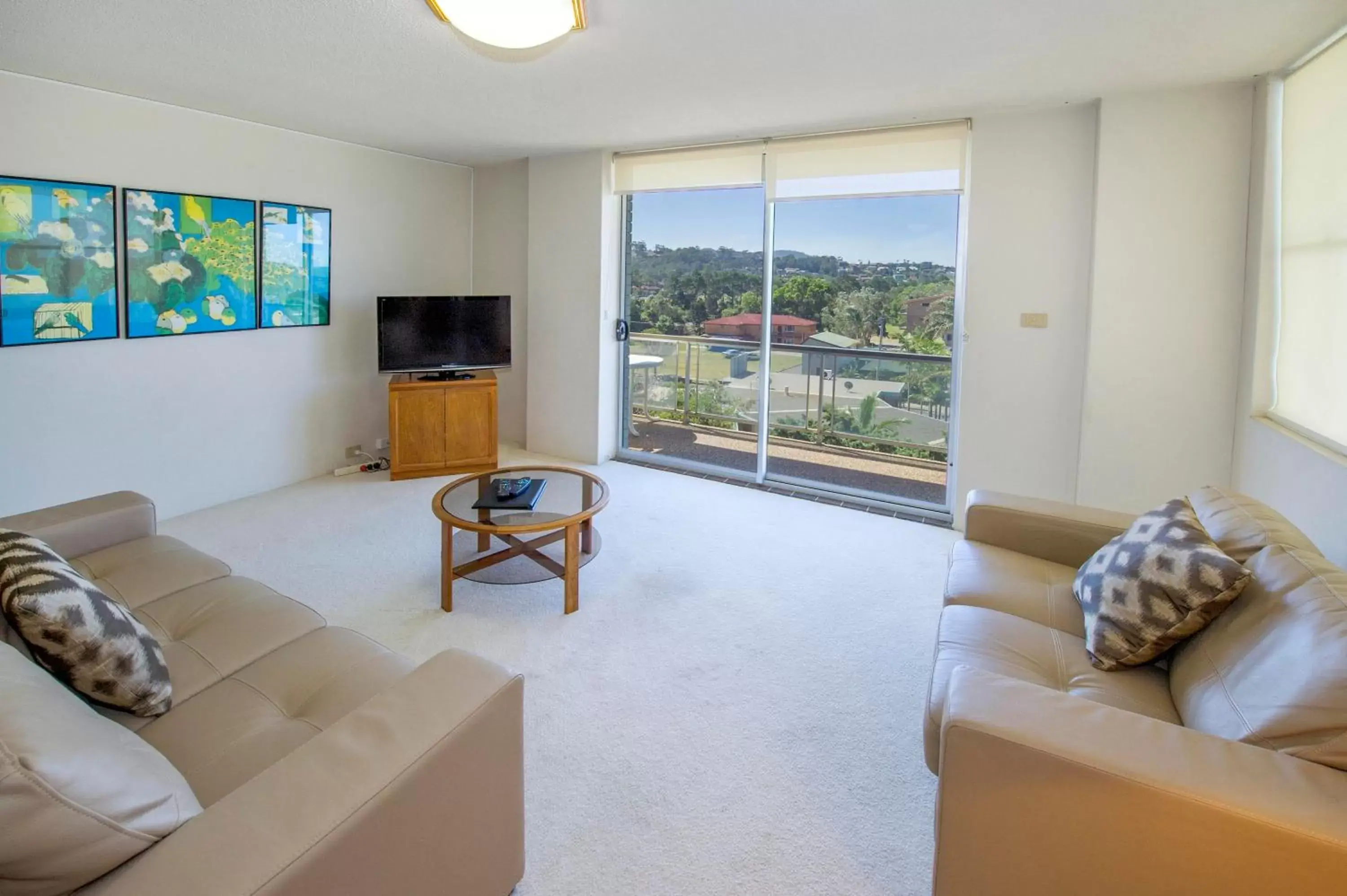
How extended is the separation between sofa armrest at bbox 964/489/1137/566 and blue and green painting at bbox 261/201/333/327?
4285 millimetres

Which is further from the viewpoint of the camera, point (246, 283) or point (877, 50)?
point (246, 283)

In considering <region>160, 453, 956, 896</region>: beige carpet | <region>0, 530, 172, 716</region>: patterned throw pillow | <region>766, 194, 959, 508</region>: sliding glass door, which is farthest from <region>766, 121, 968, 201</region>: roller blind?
<region>0, 530, 172, 716</region>: patterned throw pillow

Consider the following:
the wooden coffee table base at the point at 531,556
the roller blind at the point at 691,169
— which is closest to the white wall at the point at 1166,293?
the roller blind at the point at 691,169

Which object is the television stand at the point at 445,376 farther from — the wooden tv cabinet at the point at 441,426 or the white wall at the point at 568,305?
the white wall at the point at 568,305

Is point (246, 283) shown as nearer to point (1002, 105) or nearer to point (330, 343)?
point (330, 343)

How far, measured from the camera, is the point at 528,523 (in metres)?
3.05

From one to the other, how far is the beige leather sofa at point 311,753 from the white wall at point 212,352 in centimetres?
187

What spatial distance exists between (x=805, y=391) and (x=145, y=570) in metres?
3.93

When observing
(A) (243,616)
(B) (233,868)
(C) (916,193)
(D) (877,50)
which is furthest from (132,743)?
(C) (916,193)

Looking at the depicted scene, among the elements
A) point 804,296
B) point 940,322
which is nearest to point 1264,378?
point 940,322

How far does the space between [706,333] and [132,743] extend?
175 inches

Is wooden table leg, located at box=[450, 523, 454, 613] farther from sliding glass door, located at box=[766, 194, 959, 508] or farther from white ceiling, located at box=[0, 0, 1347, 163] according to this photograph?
sliding glass door, located at box=[766, 194, 959, 508]

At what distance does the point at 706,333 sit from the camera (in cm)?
529

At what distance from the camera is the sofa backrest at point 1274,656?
1.29 meters
